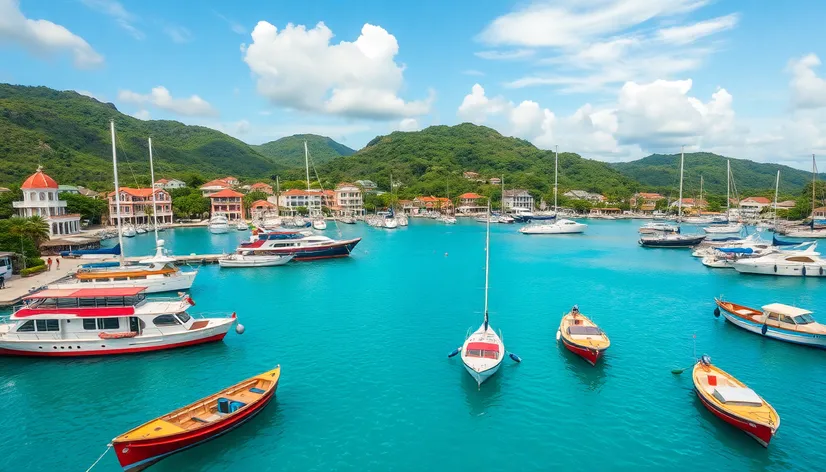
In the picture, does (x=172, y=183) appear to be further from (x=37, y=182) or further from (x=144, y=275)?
(x=144, y=275)

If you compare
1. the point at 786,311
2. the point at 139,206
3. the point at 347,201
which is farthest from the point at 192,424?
the point at 347,201

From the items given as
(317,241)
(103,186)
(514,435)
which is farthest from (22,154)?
→ (514,435)

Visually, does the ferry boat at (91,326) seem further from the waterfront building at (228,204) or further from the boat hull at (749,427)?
the waterfront building at (228,204)

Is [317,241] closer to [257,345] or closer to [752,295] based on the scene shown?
[257,345]

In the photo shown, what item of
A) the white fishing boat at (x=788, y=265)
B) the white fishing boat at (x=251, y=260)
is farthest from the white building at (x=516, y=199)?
the white fishing boat at (x=251, y=260)

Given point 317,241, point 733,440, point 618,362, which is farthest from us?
point 317,241

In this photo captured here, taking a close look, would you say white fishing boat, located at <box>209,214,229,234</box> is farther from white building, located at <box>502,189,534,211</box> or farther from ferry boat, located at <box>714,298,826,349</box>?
white building, located at <box>502,189,534,211</box>
